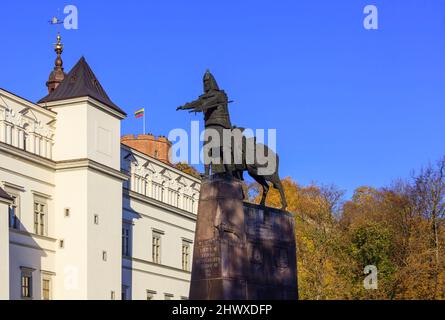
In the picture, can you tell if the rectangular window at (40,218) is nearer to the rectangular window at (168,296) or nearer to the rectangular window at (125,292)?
the rectangular window at (125,292)

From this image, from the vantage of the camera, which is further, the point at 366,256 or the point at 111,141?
the point at 366,256

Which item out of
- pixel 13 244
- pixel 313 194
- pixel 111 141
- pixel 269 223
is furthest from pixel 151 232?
pixel 313 194

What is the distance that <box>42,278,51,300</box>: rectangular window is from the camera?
50.7 metres

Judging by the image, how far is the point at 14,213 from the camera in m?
49.4

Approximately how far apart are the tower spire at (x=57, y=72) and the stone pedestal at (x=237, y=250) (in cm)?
4131

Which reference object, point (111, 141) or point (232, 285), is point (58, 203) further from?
point (232, 285)

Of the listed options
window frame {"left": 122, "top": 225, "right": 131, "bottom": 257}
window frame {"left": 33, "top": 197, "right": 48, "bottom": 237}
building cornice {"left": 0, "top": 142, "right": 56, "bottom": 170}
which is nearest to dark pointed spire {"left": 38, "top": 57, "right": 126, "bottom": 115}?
building cornice {"left": 0, "top": 142, "right": 56, "bottom": 170}

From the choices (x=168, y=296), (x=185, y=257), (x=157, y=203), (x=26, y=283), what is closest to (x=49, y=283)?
(x=26, y=283)

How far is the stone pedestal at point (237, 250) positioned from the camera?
31.5 metres

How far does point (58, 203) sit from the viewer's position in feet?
172

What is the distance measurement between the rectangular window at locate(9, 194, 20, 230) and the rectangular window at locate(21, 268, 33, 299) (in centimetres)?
213

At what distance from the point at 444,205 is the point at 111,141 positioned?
23.8 metres

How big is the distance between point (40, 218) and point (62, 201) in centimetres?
162

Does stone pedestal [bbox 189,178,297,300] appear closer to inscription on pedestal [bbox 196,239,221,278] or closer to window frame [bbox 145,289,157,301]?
inscription on pedestal [bbox 196,239,221,278]
